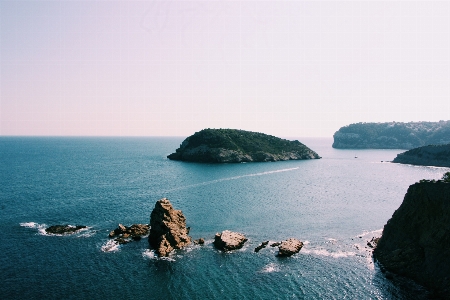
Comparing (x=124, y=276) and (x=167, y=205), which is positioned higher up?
(x=167, y=205)

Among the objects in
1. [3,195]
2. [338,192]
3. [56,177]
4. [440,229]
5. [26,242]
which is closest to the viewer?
[440,229]

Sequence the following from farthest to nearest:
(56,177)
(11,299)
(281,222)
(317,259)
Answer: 1. (56,177)
2. (281,222)
3. (317,259)
4. (11,299)

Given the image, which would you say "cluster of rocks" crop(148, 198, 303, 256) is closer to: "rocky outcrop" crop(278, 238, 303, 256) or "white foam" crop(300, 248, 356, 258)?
"rocky outcrop" crop(278, 238, 303, 256)

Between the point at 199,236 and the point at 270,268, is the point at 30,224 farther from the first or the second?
the point at 270,268

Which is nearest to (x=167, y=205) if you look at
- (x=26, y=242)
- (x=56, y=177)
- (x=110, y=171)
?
(x=26, y=242)

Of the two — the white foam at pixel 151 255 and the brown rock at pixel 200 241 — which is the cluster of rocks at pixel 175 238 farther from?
the white foam at pixel 151 255

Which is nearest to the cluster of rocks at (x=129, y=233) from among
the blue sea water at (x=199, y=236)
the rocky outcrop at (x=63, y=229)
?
the blue sea water at (x=199, y=236)

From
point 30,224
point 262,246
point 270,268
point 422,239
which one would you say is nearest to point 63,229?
point 30,224

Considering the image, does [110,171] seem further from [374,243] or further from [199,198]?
[374,243]
